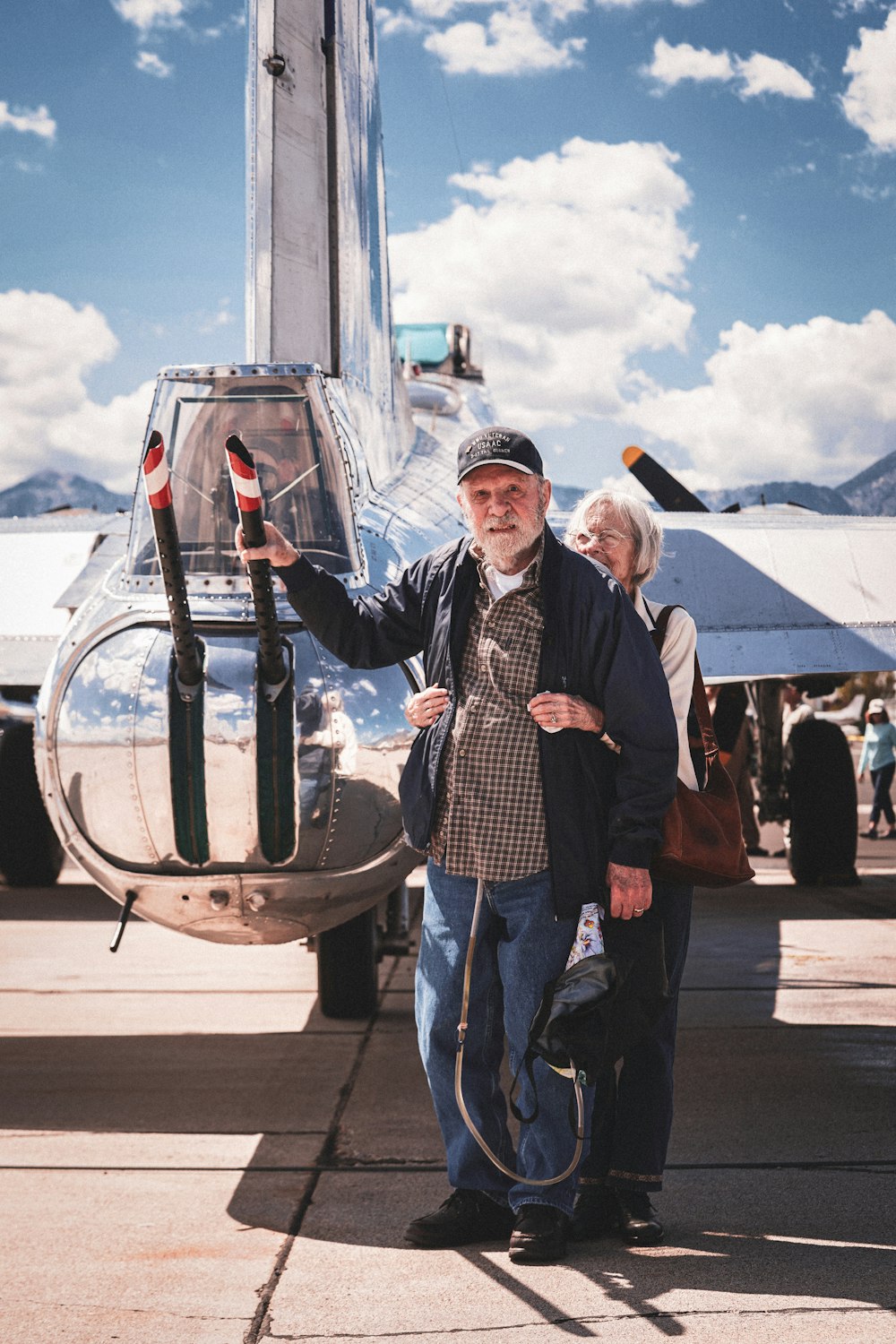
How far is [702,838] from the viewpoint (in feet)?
12.2

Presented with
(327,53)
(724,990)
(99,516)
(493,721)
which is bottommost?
(724,990)

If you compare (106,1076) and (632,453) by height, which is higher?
(632,453)

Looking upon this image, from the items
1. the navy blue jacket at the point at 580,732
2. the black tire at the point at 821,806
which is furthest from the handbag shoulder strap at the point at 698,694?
the black tire at the point at 821,806

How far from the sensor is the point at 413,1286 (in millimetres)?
3438

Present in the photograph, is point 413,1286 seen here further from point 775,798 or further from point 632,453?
point 775,798

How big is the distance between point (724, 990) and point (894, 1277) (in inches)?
147

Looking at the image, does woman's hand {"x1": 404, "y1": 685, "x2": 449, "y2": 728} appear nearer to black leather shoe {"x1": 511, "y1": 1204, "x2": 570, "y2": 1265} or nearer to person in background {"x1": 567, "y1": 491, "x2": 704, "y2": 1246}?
person in background {"x1": 567, "y1": 491, "x2": 704, "y2": 1246}

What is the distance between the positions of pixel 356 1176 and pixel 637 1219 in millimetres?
1060

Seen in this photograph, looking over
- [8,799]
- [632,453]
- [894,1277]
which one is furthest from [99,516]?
[894,1277]

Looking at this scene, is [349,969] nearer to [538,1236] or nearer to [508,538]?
[538,1236]

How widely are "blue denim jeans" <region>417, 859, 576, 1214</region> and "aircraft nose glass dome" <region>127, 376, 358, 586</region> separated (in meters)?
1.68

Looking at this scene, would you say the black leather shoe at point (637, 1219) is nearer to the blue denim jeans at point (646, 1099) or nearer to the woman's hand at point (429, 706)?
the blue denim jeans at point (646, 1099)

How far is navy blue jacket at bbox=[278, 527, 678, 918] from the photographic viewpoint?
3.49 m

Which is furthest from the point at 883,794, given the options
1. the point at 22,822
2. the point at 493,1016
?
the point at 493,1016
